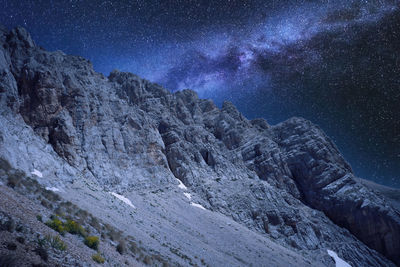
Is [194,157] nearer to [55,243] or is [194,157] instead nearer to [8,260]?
[55,243]

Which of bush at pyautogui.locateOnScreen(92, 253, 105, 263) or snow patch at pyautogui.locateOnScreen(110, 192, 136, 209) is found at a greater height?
bush at pyautogui.locateOnScreen(92, 253, 105, 263)

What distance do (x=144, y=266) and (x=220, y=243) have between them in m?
19.8

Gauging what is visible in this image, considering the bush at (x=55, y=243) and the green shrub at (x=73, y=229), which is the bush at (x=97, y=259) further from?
the green shrub at (x=73, y=229)

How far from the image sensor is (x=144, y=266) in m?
11.5

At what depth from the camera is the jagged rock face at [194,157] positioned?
37781mm

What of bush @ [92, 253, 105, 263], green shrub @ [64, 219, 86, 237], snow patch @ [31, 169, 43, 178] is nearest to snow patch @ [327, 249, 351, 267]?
bush @ [92, 253, 105, 263]

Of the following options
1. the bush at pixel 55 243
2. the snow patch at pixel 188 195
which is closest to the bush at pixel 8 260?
the bush at pixel 55 243

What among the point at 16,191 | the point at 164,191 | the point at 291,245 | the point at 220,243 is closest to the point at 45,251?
the point at 16,191

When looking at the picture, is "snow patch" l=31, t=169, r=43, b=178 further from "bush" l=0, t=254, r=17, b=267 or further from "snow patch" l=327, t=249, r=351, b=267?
"snow patch" l=327, t=249, r=351, b=267

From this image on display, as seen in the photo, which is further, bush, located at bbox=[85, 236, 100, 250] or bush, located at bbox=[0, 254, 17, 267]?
bush, located at bbox=[85, 236, 100, 250]

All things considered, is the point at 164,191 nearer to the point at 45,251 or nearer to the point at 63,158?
the point at 63,158

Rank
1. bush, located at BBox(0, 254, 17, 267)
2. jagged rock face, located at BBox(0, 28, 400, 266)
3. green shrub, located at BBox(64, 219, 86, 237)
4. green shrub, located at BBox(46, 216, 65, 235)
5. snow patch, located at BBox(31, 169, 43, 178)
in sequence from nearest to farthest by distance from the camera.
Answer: bush, located at BBox(0, 254, 17, 267)
green shrub, located at BBox(46, 216, 65, 235)
green shrub, located at BBox(64, 219, 86, 237)
snow patch, located at BBox(31, 169, 43, 178)
jagged rock face, located at BBox(0, 28, 400, 266)

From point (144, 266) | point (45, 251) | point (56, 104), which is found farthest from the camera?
point (56, 104)

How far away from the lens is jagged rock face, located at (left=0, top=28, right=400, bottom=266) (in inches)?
1487
